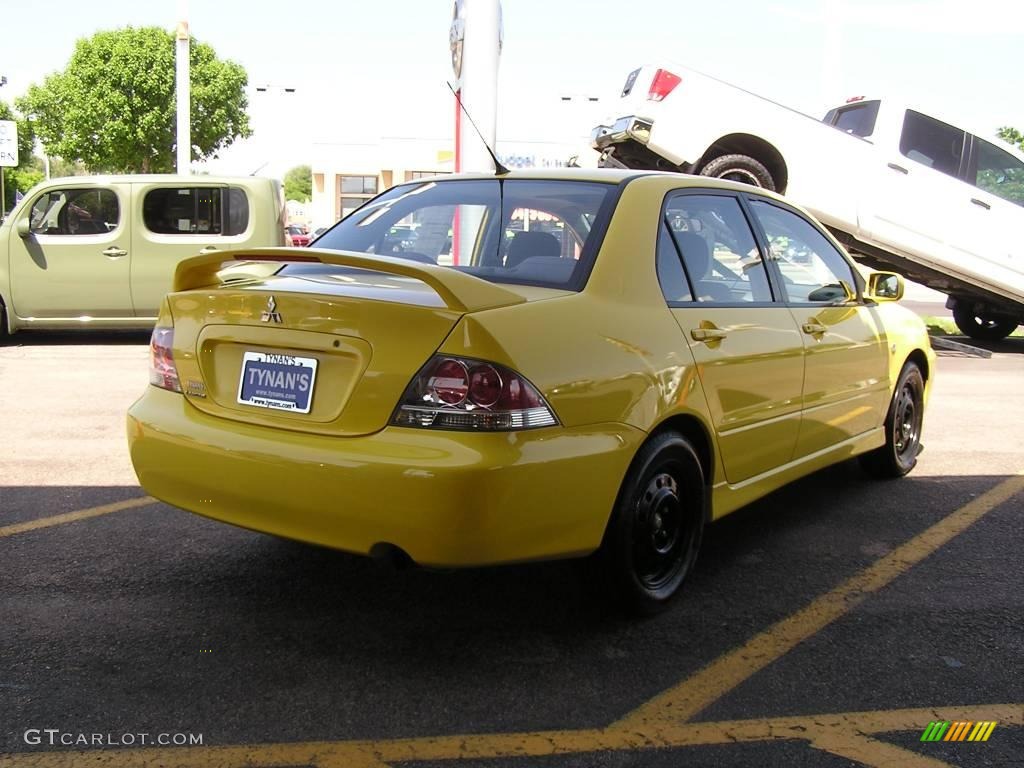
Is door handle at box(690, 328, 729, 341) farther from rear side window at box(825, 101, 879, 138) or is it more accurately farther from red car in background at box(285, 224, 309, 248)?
rear side window at box(825, 101, 879, 138)

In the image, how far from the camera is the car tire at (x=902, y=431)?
5461 millimetres

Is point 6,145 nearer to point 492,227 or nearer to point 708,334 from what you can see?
point 492,227

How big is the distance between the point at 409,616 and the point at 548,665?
589 millimetres

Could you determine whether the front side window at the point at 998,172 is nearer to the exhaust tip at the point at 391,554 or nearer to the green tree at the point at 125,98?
the exhaust tip at the point at 391,554

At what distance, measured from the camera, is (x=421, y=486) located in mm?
2766

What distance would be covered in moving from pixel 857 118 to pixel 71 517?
962 centimetres

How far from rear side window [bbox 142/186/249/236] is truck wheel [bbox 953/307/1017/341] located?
9751 mm

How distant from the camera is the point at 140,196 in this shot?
10430mm

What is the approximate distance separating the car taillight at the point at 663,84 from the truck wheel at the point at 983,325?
237 inches

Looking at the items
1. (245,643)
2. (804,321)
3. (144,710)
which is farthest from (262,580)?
(804,321)

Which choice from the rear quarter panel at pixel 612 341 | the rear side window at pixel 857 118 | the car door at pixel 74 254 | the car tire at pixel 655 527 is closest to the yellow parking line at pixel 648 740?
the car tire at pixel 655 527

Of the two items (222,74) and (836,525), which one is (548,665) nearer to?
(836,525)

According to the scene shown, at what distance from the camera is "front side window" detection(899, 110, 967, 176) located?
Result: 35.4ft

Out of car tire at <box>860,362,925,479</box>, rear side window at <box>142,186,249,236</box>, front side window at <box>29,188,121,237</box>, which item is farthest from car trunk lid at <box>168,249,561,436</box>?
front side window at <box>29,188,121,237</box>
